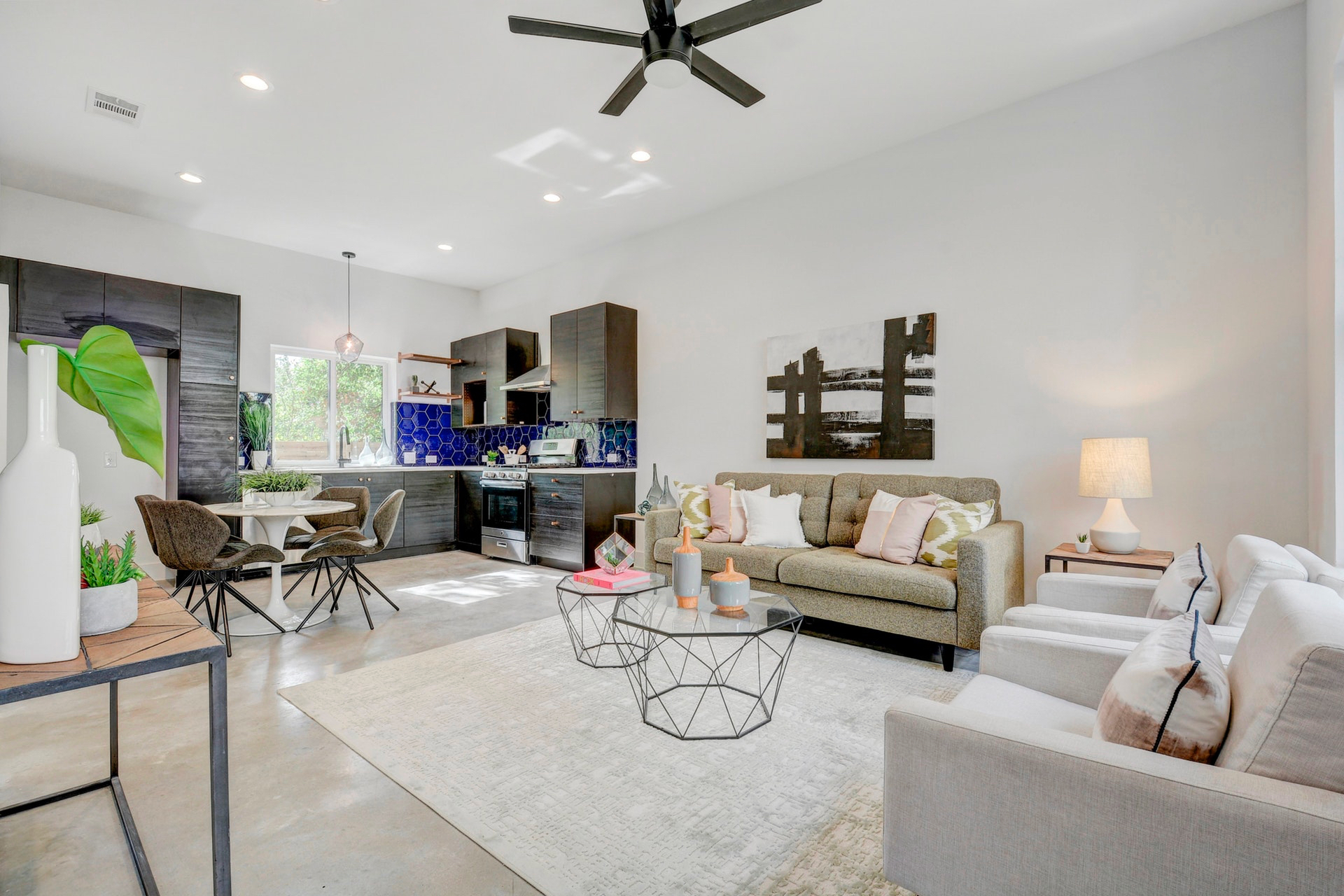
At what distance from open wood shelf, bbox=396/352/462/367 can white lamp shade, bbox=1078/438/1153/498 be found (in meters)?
6.08

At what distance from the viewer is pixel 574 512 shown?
535cm

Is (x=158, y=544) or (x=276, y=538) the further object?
(x=276, y=538)

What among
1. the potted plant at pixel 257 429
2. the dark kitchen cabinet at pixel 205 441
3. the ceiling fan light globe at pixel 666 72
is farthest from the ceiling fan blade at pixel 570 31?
the potted plant at pixel 257 429

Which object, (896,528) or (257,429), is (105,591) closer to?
(896,528)

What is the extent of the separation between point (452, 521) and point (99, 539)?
532cm

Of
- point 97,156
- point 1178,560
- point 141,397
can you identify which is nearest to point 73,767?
point 141,397

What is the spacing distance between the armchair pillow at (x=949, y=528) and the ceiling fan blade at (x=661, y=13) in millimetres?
2686

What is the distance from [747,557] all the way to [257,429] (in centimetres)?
468

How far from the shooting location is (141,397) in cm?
114

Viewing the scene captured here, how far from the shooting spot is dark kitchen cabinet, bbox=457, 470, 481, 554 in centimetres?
646

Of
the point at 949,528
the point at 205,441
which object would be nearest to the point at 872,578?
the point at 949,528

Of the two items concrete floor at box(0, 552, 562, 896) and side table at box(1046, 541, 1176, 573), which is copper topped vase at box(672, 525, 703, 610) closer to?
concrete floor at box(0, 552, 562, 896)

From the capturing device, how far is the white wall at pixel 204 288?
184 inches

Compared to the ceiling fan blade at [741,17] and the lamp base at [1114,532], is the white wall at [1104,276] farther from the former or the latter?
the ceiling fan blade at [741,17]
